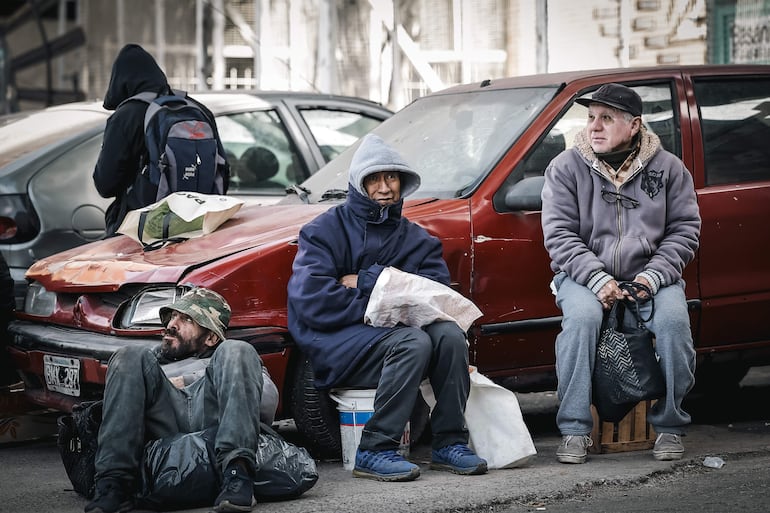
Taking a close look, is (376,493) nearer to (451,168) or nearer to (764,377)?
(451,168)

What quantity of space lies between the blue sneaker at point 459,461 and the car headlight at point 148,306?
1294 millimetres

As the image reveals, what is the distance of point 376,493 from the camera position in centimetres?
529

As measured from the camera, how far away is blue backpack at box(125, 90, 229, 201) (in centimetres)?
702

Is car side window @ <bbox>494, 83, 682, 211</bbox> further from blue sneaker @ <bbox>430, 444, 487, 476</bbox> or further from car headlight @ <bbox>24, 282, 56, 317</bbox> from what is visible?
car headlight @ <bbox>24, 282, 56, 317</bbox>

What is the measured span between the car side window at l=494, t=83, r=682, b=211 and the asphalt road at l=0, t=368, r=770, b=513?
3.92 ft

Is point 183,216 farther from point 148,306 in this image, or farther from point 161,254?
point 148,306

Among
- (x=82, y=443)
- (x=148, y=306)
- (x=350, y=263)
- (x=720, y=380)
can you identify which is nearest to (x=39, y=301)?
(x=148, y=306)

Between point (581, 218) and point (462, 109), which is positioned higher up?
point (462, 109)

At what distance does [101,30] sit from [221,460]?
1634 centimetres

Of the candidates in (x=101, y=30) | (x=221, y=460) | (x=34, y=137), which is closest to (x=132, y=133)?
(x=34, y=137)

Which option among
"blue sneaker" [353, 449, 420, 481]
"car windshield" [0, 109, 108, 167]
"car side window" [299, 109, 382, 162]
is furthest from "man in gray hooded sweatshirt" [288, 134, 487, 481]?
"car side window" [299, 109, 382, 162]

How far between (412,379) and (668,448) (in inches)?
48.0

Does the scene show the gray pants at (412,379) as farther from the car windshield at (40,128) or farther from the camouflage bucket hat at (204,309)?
the car windshield at (40,128)

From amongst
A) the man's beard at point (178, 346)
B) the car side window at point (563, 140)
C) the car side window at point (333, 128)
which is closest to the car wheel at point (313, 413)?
the man's beard at point (178, 346)
